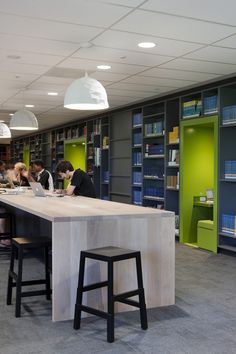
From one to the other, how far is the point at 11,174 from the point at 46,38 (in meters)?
5.27

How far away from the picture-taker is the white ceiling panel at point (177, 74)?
242 inches

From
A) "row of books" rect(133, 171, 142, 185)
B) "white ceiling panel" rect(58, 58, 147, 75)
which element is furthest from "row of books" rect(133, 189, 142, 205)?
"white ceiling panel" rect(58, 58, 147, 75)

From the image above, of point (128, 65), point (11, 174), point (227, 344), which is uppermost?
point (128, 65)

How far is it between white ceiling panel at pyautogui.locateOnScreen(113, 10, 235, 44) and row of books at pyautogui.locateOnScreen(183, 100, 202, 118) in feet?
8.17

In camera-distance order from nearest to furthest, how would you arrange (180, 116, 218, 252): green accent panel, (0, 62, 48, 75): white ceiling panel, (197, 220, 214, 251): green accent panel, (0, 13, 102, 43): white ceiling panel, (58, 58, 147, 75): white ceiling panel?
(0, 13, 102, 43): white ceiling panel, (58, 58, 147, 75): white ceiling panel, (0, 62, 48, 75): white ceiling panel, (197, 220, 214, 251): green accent panel, (180, 116, 218, 252): green accent panel

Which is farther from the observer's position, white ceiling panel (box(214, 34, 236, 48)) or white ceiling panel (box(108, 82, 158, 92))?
white ceiling panel (box(108, 82, 158, 92))

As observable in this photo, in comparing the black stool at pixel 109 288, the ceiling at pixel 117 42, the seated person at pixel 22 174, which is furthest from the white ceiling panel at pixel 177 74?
the seated person at pixel 22 174

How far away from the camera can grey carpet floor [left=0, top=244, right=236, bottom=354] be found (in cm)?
316

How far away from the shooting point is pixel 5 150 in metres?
21.7

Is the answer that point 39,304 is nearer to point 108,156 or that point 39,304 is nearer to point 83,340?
point 83,340

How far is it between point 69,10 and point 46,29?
0.59m

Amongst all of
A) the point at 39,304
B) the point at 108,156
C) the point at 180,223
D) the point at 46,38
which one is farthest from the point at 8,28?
the point at 108,156

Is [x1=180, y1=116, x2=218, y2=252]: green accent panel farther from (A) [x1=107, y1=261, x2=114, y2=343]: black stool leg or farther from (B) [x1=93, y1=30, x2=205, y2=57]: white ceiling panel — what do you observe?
(A) [x1=107, y1=261, x2=114, y2=343]: black stool leg

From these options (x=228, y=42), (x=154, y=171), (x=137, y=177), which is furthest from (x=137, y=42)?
(x=137, y=177)
